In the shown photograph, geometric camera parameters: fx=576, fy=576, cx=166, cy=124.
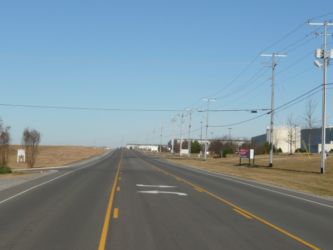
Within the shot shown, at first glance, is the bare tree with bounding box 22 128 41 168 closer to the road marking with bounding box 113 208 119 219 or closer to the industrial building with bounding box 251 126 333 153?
the road marking with bounding box 113 208 119 219

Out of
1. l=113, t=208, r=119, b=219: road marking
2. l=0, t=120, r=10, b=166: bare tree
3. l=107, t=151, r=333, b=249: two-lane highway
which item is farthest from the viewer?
l=0, t=120, r=10, b=166: bare tree

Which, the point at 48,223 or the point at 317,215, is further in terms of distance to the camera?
the point at 317,215

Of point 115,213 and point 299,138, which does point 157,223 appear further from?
point 299,138

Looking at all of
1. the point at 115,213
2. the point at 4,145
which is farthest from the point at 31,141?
the point at 115,213

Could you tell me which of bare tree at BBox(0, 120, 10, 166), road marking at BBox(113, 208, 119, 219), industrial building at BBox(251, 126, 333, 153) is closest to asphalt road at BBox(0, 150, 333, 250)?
road marking at BBox(113, 208, 119, 219)

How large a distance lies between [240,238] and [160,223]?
2751 millimetres

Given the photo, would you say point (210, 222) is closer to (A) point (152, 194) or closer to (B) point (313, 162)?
(A) point (152, 194)

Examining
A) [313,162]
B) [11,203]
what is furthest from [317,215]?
[313,162]

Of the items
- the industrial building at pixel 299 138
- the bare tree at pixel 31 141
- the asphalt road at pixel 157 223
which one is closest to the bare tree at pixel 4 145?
the bare tree at pixel 31 141

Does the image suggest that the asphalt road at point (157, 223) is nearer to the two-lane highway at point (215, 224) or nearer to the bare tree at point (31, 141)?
the two-lane highway at point (215, 224)

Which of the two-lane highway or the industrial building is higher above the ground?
the industrial building

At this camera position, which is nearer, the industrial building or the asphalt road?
the asphalt road

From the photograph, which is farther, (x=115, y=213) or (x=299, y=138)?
(x=299, y=138)

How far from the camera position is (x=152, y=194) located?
23531 mm
